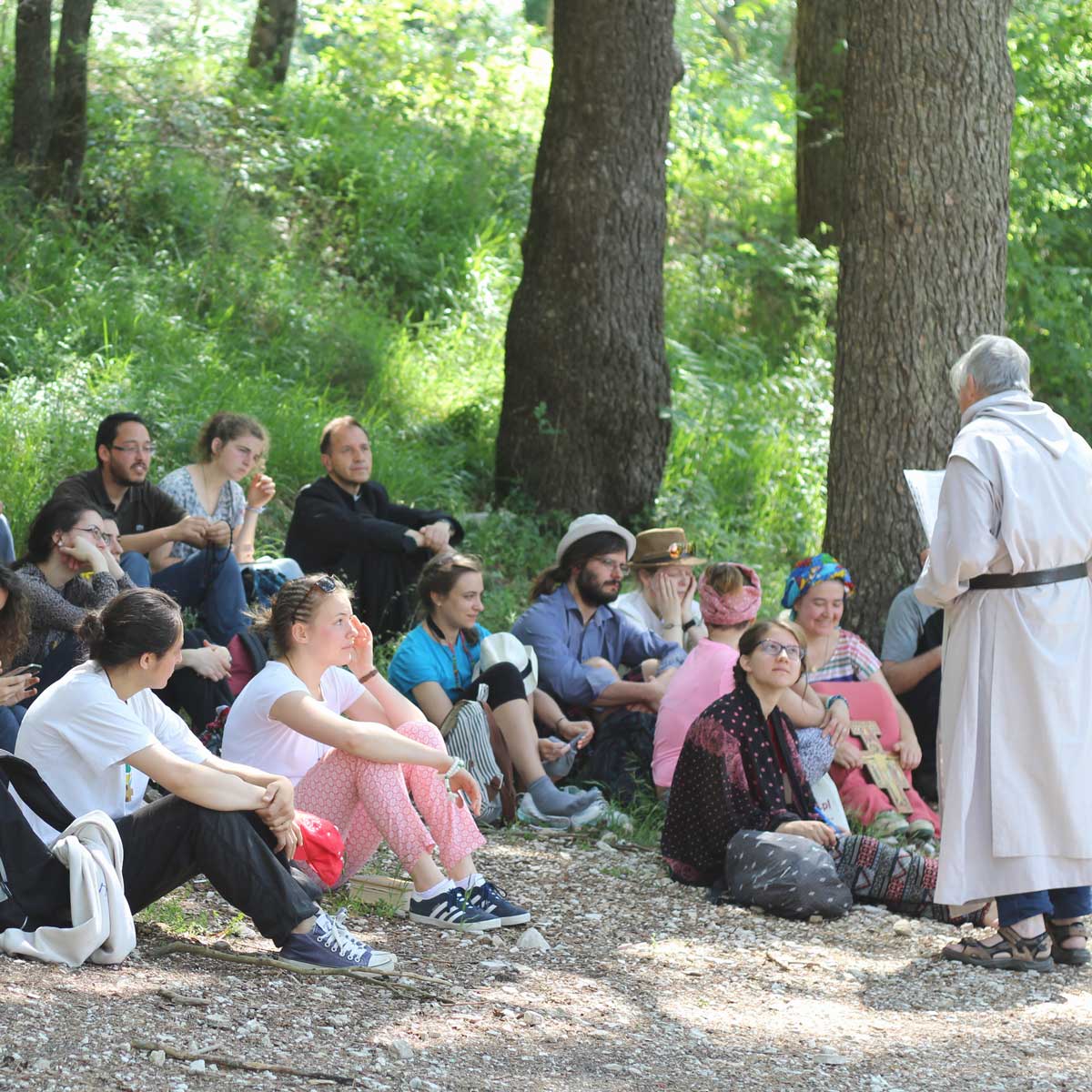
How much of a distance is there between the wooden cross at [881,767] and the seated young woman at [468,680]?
1168 millimetres

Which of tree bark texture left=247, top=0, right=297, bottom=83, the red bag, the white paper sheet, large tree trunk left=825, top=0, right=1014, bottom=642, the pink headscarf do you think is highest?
tree bark texture left=247, top=0, right=297, bottom=83

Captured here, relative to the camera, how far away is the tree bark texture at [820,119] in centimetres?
1364

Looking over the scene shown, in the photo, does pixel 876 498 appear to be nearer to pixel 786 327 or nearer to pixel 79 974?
pixel 79 974

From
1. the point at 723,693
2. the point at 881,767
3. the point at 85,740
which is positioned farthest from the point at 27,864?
the point at 881,767

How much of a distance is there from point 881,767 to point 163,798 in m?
3.49

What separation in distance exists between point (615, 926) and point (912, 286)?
12.2 feet

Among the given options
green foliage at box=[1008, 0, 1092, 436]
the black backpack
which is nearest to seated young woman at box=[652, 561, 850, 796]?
the black backpack

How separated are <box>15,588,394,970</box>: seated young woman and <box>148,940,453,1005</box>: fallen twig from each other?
33mm

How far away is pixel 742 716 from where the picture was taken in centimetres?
576

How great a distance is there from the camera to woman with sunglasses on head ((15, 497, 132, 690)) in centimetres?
579

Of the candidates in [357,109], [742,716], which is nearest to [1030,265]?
[357,109]

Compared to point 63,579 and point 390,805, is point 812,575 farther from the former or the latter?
point 63,579

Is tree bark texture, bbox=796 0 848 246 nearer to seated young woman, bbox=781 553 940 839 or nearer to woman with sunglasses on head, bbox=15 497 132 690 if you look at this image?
seated young woman, bbox=781 553 940 839

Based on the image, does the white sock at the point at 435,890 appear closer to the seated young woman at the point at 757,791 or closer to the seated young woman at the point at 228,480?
the seated young woman at the point at 757,791
